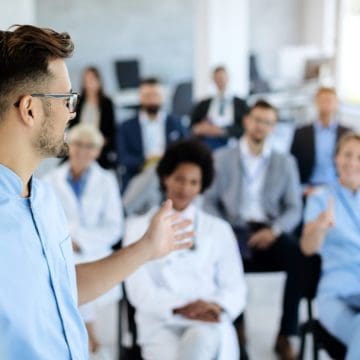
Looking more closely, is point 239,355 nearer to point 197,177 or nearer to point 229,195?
point 197,177

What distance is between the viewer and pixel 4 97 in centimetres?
132

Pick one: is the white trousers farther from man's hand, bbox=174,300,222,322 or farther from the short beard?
the short beard

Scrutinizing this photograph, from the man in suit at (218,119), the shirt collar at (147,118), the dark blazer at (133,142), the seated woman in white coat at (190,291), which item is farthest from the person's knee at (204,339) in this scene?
the man in suit at (218,119)

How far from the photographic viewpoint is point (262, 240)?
394 cm

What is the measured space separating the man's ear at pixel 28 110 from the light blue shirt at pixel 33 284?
0.33 feet

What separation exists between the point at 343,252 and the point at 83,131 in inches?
71.0

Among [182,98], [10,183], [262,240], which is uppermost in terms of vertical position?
[10,183]

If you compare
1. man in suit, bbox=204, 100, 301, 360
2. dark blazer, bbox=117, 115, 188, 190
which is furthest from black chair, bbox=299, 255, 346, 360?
dark blazer, bbox=117, 115, 188, 190

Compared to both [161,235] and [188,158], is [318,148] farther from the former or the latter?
[161,235]

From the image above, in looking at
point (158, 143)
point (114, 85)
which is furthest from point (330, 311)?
point (114, 85)

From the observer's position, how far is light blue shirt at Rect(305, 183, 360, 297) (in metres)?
2.94

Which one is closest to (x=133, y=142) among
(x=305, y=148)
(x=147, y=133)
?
(x=147, y=133)

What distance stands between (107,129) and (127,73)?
220 inches

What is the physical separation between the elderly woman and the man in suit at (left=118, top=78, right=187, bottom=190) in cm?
243
